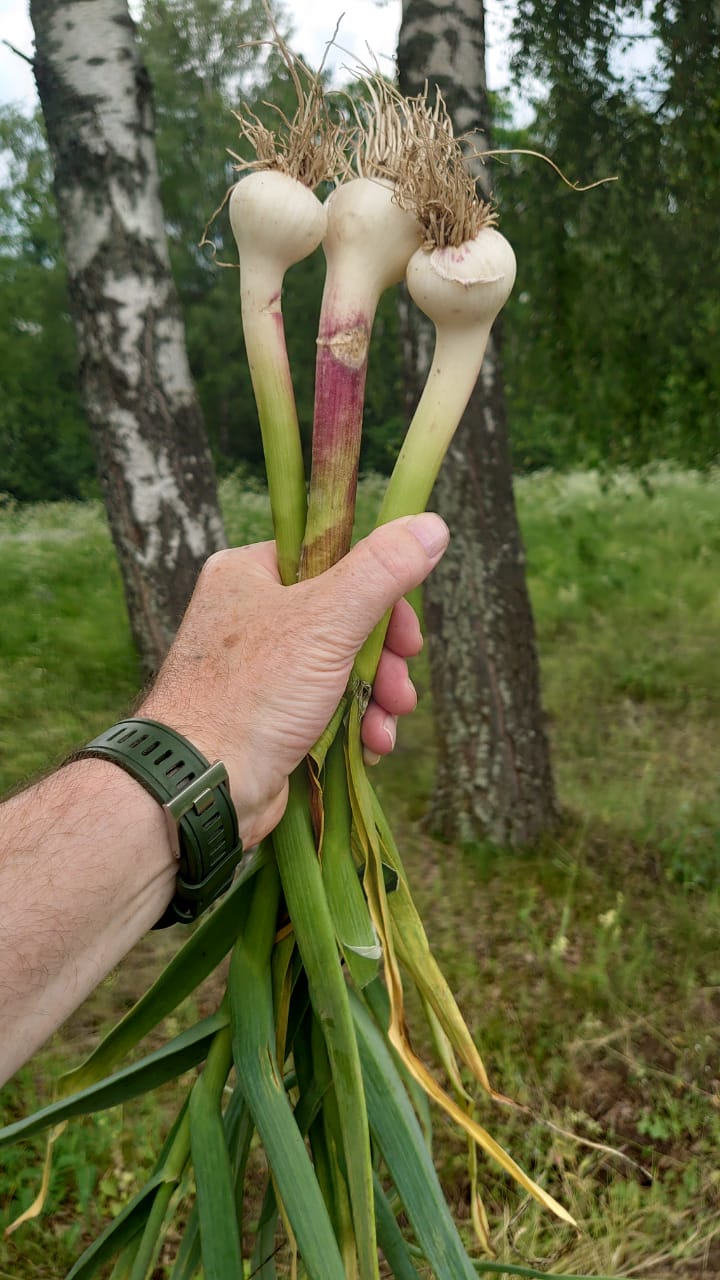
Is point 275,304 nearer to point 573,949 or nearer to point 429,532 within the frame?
point 429,532

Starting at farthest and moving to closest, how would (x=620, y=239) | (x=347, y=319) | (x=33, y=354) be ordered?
1. (x=33, y=354)
2. (x=620, y=239)
3. (x=347, y=319)

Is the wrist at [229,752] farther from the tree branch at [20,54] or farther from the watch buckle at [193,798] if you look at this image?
the tree branch at [20,54]

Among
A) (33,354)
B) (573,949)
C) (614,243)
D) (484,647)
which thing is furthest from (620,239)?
(33,354)

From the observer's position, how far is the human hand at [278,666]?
1010 mm

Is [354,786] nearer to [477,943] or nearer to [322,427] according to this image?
[322,427]

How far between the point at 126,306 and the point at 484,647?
1.51 m

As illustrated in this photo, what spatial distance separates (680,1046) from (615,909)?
20.3 inches

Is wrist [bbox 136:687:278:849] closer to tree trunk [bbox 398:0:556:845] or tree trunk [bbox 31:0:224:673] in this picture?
tree trunk [bbox 31:0:224:673]

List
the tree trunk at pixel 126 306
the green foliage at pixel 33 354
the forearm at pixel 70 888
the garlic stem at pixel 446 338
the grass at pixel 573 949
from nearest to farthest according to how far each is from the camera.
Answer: the forearm at pixel 70 888
the garlic stem at pixel 446 338
the grass at pixel 573 949
the tree trunk at pixel 126 306
the green foliage at pixel 33 354

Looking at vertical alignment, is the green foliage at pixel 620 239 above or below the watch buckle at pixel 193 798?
above

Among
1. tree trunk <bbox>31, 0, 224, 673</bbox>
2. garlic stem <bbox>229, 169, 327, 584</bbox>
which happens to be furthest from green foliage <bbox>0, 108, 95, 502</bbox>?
garlic stem <bbox>229, 169, 327, 584</bbox>

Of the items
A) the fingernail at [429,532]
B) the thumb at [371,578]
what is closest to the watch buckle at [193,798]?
the thumb at [371,578]

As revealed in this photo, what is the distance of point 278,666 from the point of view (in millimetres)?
1019

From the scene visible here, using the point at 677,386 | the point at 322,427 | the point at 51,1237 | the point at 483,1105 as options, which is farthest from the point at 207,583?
the point at 677,386
